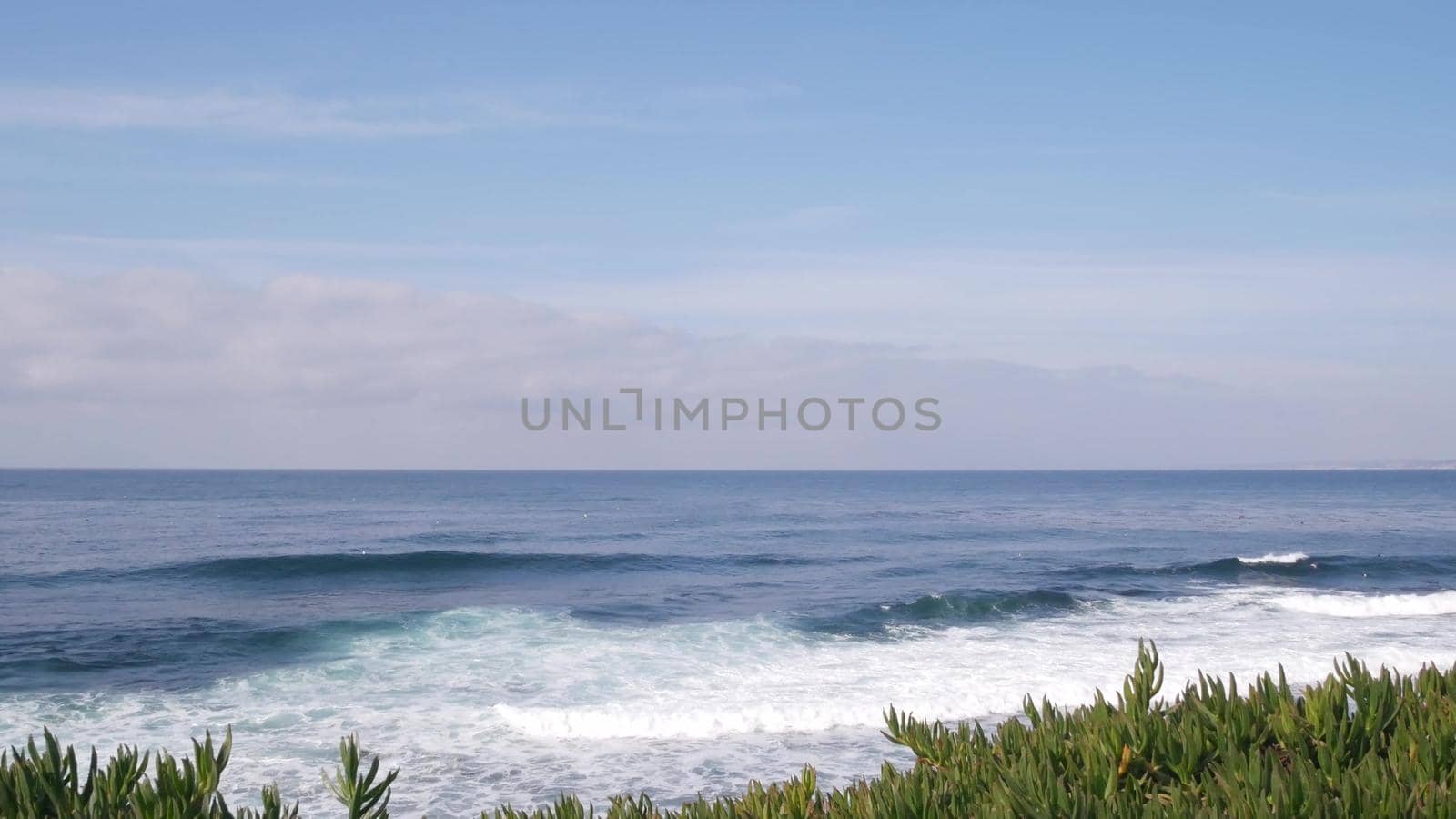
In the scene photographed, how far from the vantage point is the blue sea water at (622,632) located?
42.1ft

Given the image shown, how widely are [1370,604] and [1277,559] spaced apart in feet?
33.8

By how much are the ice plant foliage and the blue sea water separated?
6210 mm

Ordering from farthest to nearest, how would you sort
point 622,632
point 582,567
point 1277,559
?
1. point 1277,559
2. point 582,567
3. point 622,632

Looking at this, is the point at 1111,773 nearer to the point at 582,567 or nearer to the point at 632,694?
the point at 632,694

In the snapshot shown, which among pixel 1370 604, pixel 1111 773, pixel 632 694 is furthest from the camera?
pixel 1370 604

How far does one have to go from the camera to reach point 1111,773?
481 cm

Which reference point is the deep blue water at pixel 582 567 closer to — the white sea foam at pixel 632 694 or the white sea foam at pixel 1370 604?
the white sea foam at pixel 632 694

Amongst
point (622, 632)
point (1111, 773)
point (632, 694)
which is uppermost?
point (1111, 773)

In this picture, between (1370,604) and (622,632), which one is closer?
(622,632)

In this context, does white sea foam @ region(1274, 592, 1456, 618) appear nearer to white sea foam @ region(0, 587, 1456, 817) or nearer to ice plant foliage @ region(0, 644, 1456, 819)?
white sea foam @ region(0, 587, 1456, 817)

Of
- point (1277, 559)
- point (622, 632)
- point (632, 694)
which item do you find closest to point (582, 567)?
point (622, 632)

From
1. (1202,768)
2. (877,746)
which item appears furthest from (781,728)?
(1202,768)

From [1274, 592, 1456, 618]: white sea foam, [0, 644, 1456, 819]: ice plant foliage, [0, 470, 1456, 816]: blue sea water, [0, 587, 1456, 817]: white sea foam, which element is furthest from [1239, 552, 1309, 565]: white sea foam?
[0, 644, 1456, 819]: ice plant foliage

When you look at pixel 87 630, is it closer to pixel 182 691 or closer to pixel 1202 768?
pixel 182 691
